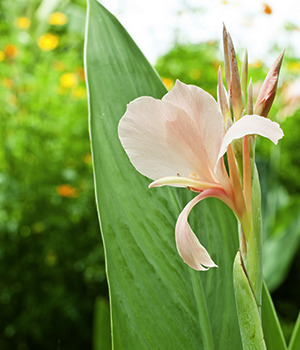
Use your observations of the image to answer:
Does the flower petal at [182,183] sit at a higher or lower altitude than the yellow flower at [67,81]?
lower

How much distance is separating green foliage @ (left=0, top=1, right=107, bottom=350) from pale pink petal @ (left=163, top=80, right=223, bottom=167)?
96 centimetres

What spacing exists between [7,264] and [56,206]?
0.20m

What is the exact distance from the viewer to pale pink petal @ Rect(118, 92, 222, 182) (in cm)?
31

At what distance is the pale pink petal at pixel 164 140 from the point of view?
1.03ft

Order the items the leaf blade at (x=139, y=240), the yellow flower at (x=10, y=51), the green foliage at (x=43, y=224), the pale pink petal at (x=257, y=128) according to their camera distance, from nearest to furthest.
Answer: the pale pink petal at (x=257, y=128) → the leaf blade at (x=139, y=240) → the green foliage at (x=43, y=224) → the yellow flower at (x=10, y=51)

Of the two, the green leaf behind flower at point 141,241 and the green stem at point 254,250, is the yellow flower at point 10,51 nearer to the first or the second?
the green leaf behind flower at point 141,241

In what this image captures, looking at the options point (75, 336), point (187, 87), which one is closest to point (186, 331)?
point (187, 87)

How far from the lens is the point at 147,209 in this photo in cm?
46

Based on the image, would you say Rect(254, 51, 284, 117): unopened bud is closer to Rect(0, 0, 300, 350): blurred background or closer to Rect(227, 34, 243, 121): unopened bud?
Rect(227, 34, 243, 121): unopened bud

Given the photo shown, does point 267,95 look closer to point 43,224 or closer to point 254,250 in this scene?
point 254,250

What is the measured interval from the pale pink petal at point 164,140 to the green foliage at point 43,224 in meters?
0.93

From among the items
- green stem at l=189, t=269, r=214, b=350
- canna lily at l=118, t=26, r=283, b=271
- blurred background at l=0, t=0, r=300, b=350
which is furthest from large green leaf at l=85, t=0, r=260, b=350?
blurred background at l=0, t=0, r=300, b=350

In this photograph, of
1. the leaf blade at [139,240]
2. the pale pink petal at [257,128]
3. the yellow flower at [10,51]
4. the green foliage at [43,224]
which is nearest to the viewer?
the pale pink petal at [257,128]

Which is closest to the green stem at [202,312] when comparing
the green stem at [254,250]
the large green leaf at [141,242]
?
the large green leaf at [141,242]
